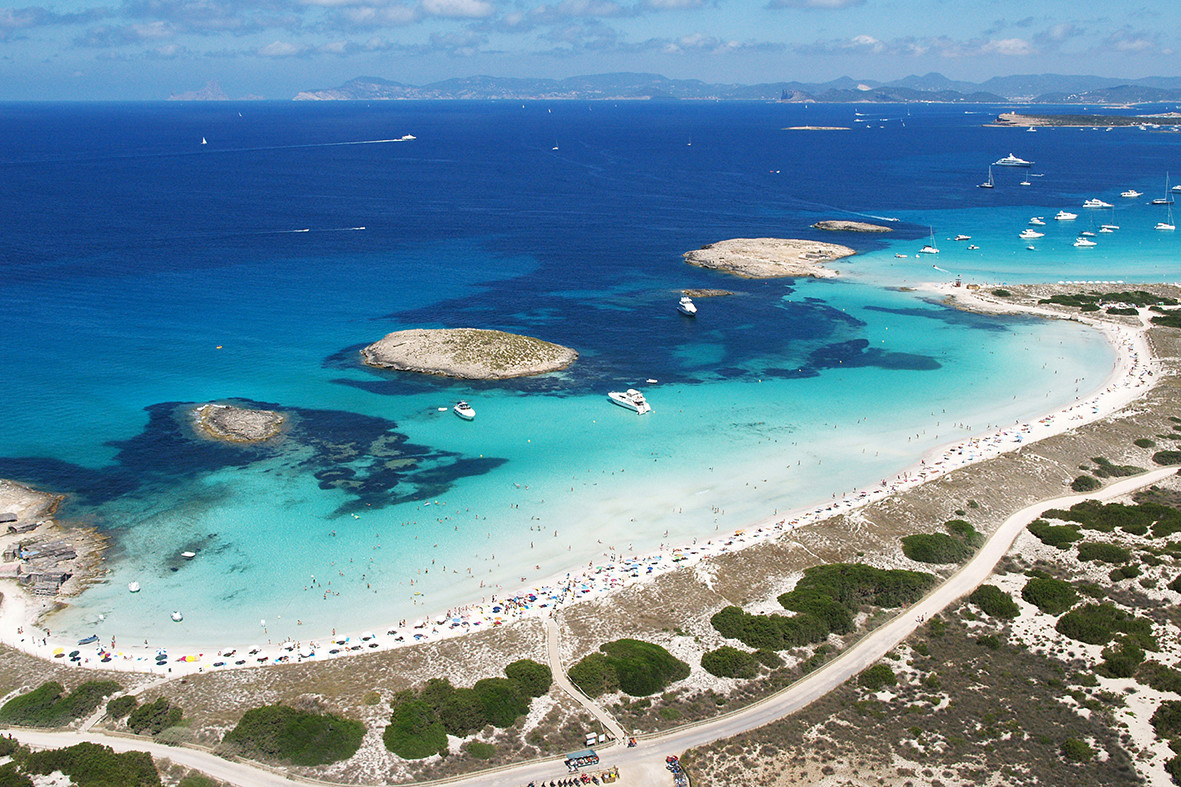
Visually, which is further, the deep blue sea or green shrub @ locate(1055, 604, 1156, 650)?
the deep blue sea

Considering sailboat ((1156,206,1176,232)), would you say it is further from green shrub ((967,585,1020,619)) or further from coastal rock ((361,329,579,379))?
green shrub ((967,585,1020,619))

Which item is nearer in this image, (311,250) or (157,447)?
(157,447)

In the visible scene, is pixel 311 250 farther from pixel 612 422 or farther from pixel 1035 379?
pixel 1035 379

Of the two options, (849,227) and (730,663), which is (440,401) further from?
(849,227)

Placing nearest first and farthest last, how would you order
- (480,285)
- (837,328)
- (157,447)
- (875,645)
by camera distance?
1. (875,645)
2. (157,447)
3. (837,328)
4. (480,285)

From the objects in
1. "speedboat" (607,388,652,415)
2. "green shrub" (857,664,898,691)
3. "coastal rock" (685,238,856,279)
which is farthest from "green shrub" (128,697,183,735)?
"coastal rock" (685,238,856,279)

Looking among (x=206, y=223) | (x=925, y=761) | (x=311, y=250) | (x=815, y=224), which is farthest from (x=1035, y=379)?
(x=206, y=223)
